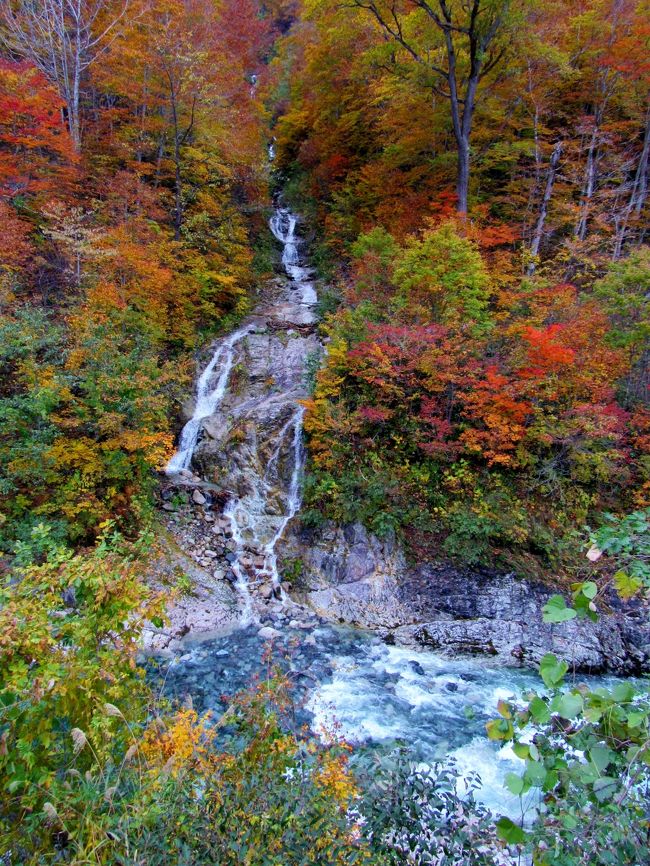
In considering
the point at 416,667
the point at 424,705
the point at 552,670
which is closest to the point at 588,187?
the point at 416,667

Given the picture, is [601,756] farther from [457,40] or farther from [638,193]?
[457,40]

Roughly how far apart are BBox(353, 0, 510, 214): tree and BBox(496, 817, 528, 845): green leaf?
44.0 ft

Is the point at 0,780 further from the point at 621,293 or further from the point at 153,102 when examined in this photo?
the point at 153,102

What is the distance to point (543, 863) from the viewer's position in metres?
1.58

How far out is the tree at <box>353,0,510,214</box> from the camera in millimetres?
→ 11906

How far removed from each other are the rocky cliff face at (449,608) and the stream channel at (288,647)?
0.36 m

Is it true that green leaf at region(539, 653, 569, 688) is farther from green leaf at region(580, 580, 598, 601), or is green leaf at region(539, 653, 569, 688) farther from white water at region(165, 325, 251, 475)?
white water at region(165, 325, 251, 475)

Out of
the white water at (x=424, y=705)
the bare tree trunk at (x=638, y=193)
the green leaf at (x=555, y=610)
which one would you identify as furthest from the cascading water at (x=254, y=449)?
the bare tree trunk at (x=638, y=193)

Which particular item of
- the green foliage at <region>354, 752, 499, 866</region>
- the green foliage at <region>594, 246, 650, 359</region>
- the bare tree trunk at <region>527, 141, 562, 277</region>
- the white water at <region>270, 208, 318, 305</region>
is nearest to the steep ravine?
the green foliage at <region>354, 752, 499, 866</region>

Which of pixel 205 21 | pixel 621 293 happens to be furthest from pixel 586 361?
pixel 205 21

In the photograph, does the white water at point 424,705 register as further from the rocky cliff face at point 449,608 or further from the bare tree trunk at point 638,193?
the bare tree trunk at point 638,193

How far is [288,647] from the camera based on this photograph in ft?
23.6

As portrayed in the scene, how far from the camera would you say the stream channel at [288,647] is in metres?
6.07

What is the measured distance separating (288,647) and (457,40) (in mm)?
17213
